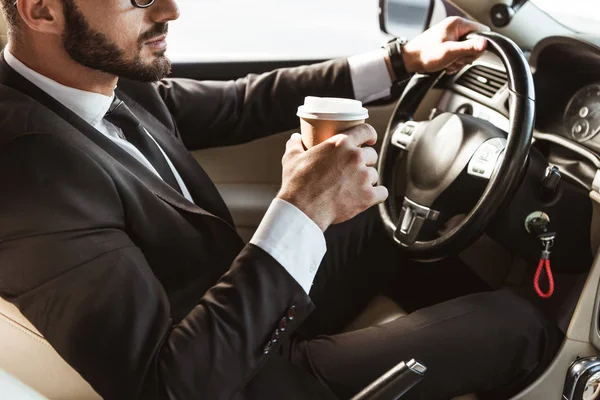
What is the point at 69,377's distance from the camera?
79cm

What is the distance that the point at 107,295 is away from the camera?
2.54ft

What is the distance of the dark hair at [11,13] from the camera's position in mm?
951

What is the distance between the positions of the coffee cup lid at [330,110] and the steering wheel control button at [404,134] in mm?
469

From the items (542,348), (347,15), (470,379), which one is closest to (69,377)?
A: (470,379)

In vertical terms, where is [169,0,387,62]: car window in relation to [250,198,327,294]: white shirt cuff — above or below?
below

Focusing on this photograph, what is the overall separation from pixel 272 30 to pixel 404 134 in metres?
0.90

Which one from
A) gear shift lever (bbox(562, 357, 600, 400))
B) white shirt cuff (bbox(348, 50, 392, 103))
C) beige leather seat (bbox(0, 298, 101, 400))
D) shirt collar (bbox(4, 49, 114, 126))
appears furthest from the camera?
white shirt cuff (bbox(348, 50, 392, 103))

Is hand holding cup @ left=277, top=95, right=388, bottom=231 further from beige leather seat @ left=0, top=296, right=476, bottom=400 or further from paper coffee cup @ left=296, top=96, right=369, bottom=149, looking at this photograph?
beige leather seat @ left=0, top=296, right=476, bottom=400

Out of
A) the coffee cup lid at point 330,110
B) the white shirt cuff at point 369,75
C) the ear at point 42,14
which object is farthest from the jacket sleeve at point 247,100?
the coffee cup lid at point 330,110

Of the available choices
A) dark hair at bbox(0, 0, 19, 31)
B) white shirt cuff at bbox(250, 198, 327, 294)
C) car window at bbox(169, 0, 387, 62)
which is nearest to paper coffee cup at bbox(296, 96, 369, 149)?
white shirt cuff at bbox(250, 198, 327, 294)

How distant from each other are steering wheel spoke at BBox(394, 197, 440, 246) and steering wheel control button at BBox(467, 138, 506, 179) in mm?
103

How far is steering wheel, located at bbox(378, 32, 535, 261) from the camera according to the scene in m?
1.01

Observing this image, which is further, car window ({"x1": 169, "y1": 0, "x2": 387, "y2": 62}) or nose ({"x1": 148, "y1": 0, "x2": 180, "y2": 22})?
car window ({"x1": 169, "y1": 0, "x2": 387, "y2": 62})

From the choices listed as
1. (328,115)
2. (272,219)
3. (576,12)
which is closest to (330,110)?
(328,115)
